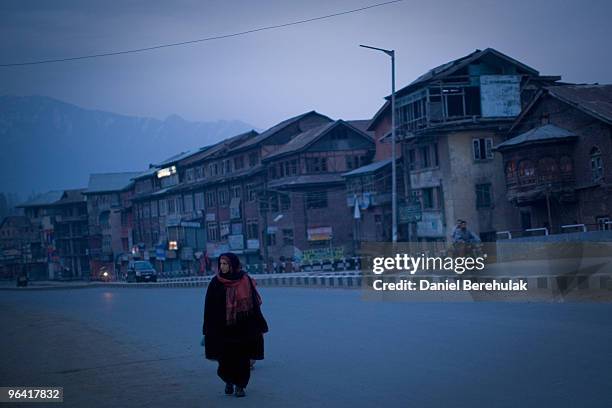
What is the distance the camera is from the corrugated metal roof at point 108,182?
117375mm

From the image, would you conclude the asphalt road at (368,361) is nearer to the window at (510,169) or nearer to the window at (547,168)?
the window at (547,168)

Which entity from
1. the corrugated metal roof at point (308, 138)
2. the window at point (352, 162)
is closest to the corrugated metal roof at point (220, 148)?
the corrugated metal roof at point (308, 138)

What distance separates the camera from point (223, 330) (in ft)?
32.2

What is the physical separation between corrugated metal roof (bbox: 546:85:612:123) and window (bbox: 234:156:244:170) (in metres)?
37.8

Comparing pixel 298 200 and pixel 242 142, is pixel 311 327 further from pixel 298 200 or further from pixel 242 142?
pixel 242 142

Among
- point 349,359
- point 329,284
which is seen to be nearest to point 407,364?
point 349,359

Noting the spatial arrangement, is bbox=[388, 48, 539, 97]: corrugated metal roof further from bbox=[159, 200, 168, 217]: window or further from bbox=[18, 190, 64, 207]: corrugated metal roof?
bbox=[18, 190, 64, 207]: corrugated metal roof

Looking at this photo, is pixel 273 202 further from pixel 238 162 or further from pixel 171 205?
pixel 171 205

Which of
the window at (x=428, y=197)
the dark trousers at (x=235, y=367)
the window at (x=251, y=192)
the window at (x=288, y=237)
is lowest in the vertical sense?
the dark trousers at (x=235, y=367)

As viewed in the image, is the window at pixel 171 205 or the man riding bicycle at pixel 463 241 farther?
the window at pixel 171 205

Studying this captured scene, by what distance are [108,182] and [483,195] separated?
7860 centimetres

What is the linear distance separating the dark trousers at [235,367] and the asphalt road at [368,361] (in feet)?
0.73

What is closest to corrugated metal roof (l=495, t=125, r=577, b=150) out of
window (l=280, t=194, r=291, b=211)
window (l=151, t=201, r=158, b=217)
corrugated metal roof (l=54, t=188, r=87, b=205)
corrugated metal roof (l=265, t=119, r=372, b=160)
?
corrugated metal roof (l=265, t=119, r=372, b=160)

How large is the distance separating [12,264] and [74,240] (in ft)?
54.6
